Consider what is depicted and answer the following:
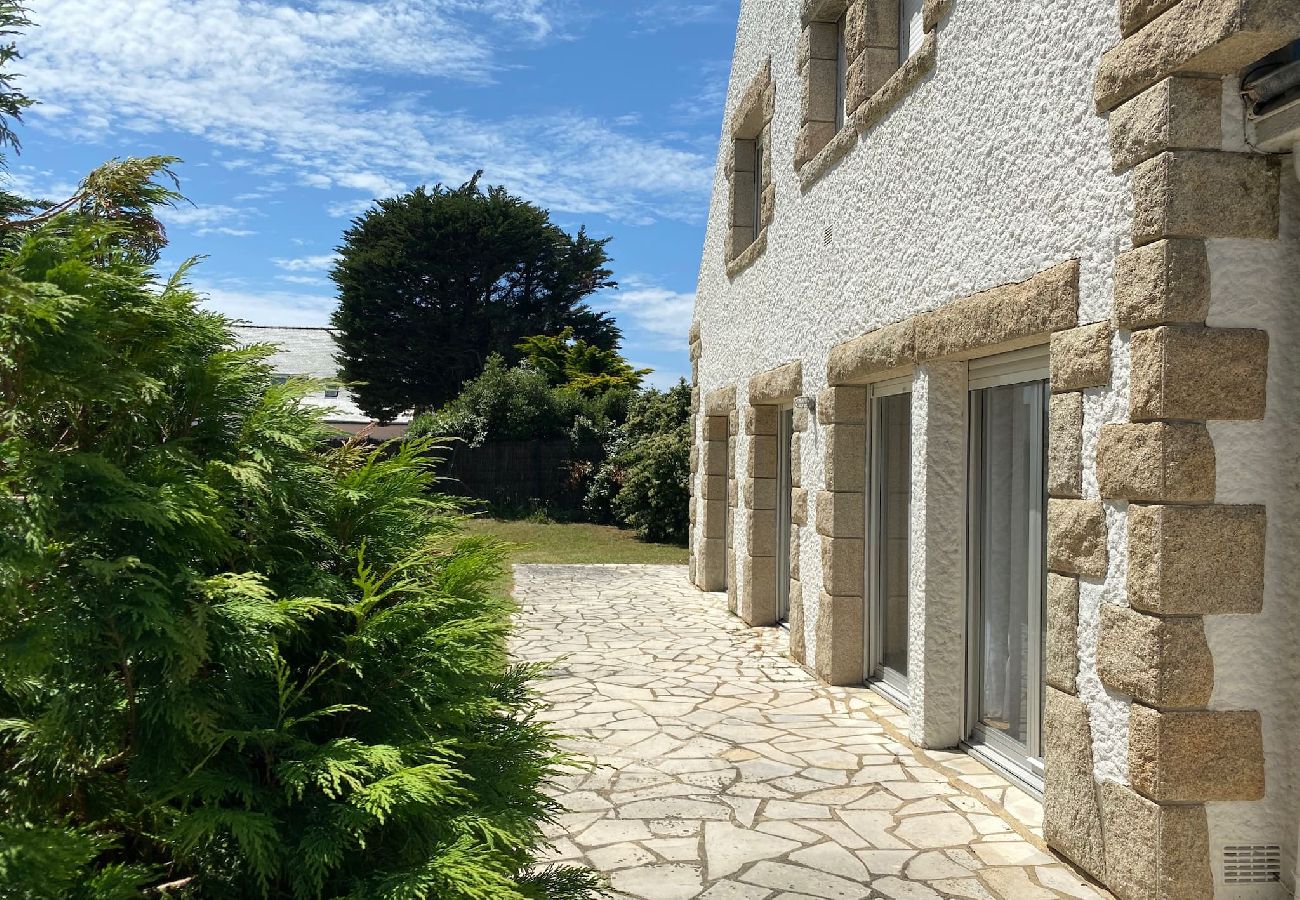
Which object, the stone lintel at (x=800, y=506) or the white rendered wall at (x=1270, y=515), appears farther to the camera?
the stone lintel at (x=800, y=506)

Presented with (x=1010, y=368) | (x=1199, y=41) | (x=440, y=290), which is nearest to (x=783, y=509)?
(x=1010, y=368)

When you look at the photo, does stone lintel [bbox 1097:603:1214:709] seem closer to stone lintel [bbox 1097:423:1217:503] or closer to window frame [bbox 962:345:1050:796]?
stone lintel [bbox 1097:423:1217:503]

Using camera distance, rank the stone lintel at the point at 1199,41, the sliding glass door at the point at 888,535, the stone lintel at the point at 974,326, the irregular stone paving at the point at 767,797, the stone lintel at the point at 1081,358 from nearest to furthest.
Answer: the stone lintel at the point at 1199,41, the stone lintel at the point at 1081,358, the irregular stone paving at the point at 767,797, the stone lintel at the point at 974,326, the sliding glass door at the point at 888,535

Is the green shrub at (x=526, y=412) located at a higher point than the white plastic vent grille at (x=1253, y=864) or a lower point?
higher

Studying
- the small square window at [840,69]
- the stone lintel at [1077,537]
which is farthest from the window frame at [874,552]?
the stone lintel at [1077,537]

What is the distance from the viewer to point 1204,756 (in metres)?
3.69

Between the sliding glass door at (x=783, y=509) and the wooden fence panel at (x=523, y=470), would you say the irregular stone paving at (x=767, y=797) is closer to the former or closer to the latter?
the sliding glass door at (x=783, y=509)

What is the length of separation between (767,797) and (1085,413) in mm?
2542

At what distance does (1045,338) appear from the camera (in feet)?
15.8

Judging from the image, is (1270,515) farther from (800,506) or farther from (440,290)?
(440,290)

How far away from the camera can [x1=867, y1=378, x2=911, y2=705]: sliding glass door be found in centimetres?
744

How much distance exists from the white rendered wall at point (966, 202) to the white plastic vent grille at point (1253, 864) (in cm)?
45

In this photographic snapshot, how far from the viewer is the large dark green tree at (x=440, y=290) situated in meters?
35.1

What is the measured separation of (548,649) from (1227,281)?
6700 millimetres
